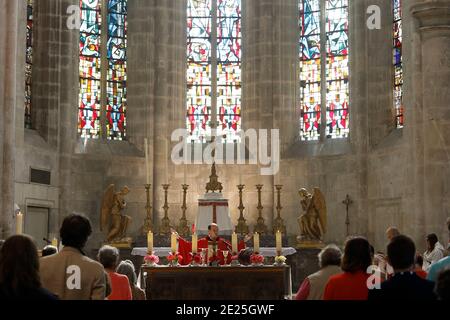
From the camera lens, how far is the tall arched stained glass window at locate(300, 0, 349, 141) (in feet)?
73.5

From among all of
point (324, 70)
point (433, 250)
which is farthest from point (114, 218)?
point (433, 250)

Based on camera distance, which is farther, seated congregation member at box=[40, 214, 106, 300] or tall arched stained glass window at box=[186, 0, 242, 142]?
tall arched stained glass window at box=[186, 0, 242, 142]

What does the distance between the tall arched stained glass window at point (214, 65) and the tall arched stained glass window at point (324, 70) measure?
1.80 meters

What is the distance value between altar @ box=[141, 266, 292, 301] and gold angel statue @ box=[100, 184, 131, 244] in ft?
25.2

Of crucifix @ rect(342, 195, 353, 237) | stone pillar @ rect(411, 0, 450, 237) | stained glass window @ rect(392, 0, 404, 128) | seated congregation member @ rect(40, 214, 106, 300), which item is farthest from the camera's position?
stained glass window @ rect(392, 0, 404, 128)

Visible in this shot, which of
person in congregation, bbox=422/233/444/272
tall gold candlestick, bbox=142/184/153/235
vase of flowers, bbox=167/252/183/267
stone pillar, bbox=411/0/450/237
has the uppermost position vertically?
→ stone pillar, bbox=411/0/450/237

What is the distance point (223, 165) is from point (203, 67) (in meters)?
2.84

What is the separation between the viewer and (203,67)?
2358 centimetres

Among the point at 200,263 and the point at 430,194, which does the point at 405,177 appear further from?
the point at 200,263

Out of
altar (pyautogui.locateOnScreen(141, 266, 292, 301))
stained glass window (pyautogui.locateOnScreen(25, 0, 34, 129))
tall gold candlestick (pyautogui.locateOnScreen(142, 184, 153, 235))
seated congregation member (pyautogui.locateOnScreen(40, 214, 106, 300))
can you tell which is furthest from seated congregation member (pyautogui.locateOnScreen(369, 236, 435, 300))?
stained glass window (pyautogui.locateOnScreen(25, 0, 34, 129))

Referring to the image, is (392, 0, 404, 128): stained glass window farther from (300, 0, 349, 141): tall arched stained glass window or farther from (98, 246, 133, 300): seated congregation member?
(98, 246, 133, 300): seated congregation member

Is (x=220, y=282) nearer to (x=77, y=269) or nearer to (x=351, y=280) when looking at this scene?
(x=351, y=280)

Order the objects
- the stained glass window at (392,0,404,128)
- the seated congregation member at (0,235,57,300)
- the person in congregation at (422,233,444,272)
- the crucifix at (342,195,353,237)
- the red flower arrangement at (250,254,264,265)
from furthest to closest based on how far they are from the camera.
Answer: the stained glass window at (392,0,404,128), the crucifix at (342,195,353,237), the red flower arrangement at (250,254,264,265), the person in congregation at (422,233,444,272), the seated congregation member at (0,235,57,300)

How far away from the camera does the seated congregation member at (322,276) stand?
621cm
